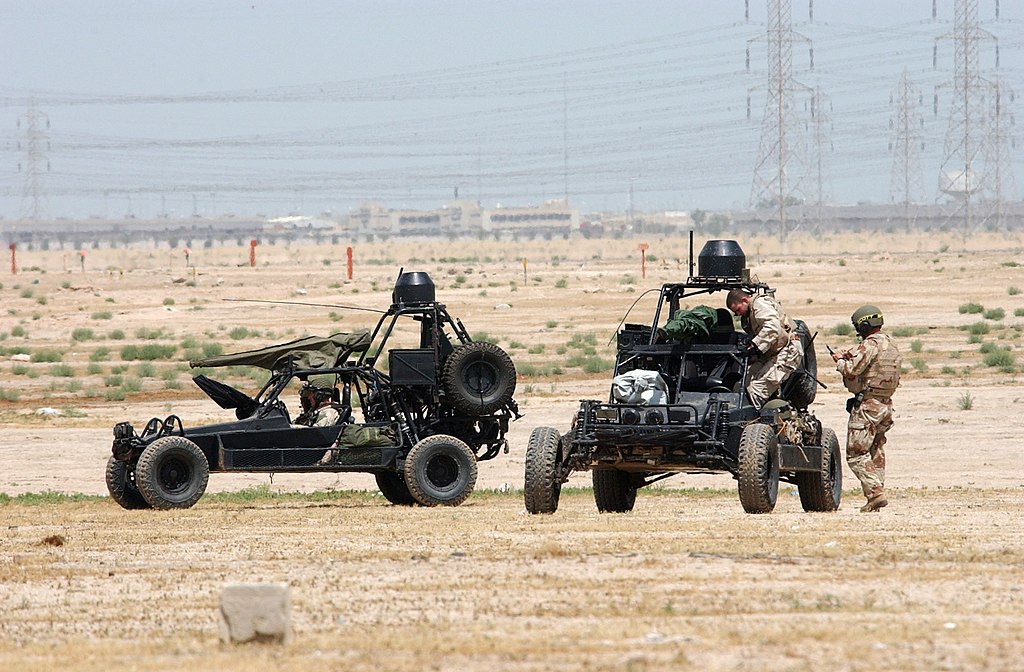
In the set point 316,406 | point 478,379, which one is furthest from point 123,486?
point 478,379

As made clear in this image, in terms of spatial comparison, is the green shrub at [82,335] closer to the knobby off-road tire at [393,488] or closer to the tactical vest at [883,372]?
the knobby off-road tire at [393,488]

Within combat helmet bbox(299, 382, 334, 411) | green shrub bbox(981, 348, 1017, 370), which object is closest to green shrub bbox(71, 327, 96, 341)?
green shrub bbox(981, 348, 1017, 370)

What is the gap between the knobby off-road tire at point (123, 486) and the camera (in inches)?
660

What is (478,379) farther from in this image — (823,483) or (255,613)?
(255,613)

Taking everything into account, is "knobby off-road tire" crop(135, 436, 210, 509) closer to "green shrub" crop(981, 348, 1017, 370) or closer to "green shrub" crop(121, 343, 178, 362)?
"green shrub" crop(981, 348, 1017, 370)

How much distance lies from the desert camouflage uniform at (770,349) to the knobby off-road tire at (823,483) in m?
0.84

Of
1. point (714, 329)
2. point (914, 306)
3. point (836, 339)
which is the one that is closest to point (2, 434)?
point (714, 329)

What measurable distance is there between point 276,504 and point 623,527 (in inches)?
207

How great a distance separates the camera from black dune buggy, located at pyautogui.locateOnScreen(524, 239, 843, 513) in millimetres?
14377

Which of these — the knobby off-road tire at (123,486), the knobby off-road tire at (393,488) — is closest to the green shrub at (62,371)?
the knobby off-road tire at (393,488)

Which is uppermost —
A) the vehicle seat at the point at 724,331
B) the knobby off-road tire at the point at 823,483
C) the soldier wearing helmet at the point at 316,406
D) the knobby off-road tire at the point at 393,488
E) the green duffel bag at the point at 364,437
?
the vehicle seat at the point at 724,331

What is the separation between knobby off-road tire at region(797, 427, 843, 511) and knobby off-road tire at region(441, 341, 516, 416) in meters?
3.43

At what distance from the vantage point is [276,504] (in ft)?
58.4

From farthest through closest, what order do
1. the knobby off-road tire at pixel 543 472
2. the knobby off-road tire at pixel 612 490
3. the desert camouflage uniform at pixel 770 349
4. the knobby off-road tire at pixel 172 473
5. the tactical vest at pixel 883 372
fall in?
the knobby off-road tire at pixel 172 473, the knobby off-road tire at pixel 612 490, the tactical vest at pixel 883 372, the desert camouflage uniform at pixel 770 349, the knobby off-road tire at pixel 543 472
